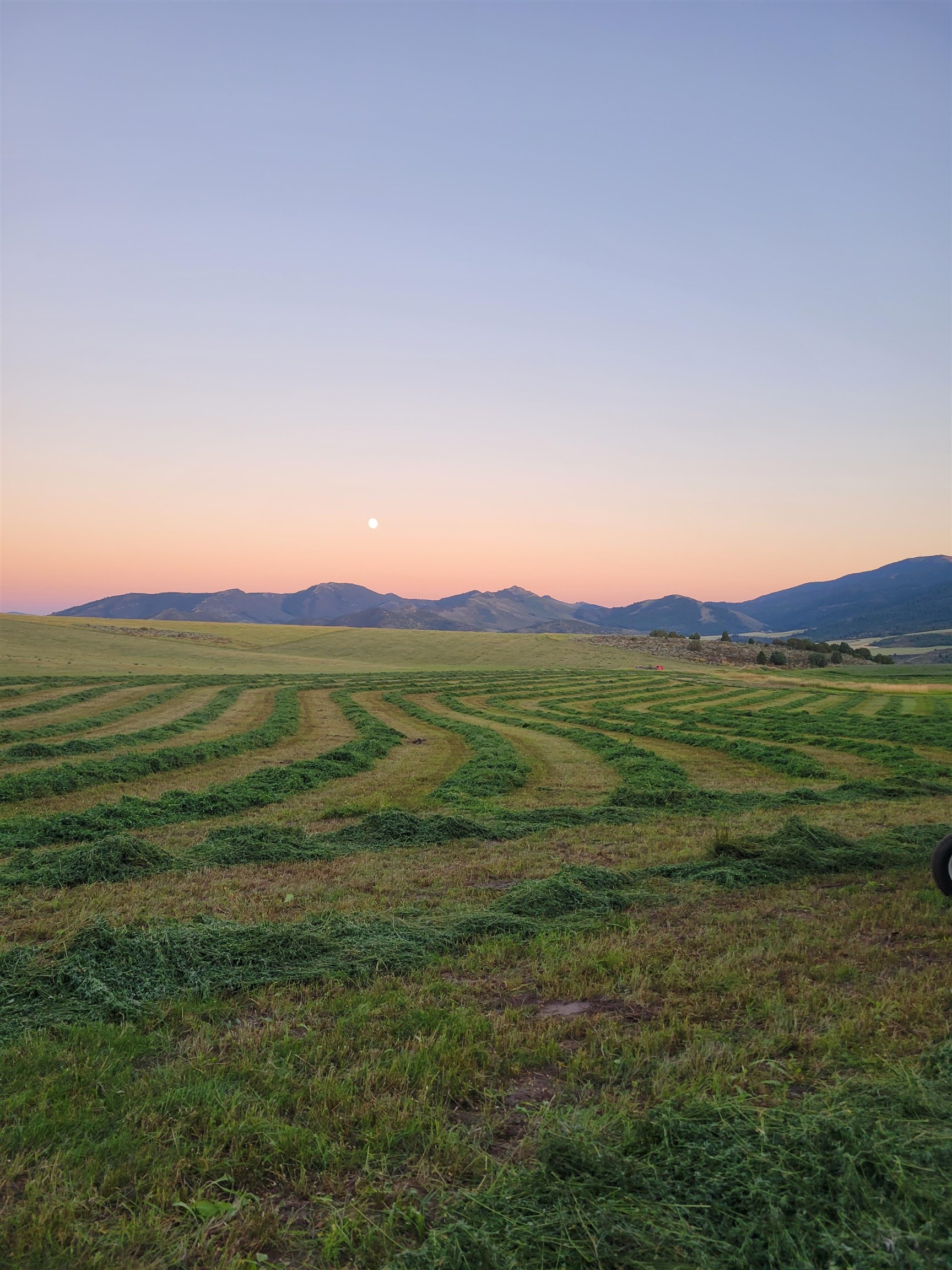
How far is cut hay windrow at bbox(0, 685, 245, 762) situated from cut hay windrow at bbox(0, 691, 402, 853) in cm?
781

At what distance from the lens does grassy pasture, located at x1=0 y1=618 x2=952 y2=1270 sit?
3.87 meters

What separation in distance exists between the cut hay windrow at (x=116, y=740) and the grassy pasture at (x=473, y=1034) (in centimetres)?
627

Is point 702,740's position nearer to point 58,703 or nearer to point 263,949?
point 263,949

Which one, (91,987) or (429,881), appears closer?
(91,987)

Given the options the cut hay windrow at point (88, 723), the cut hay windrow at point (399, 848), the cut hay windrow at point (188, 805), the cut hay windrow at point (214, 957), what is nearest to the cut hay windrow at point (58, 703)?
the cut hay windrow at point (88, 723)

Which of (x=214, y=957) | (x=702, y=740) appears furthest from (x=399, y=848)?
(x=702, y=740)

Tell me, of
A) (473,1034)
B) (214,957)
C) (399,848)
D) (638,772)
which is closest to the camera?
(473,1034)

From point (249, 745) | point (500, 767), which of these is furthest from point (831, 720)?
point (249, 745)

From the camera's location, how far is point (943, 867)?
31.7 feet

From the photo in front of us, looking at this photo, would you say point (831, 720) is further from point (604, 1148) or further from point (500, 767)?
point (604, 1148)

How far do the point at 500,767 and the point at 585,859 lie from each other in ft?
33.5

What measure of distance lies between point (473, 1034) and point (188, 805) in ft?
39.4

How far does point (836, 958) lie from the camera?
761cm

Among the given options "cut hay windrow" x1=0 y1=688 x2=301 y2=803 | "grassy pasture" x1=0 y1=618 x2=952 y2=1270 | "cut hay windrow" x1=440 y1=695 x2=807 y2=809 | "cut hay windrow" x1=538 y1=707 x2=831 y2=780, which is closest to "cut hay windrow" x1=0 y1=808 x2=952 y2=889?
"grassy pasture" x1=0 y1=618 x2=952 y2=1270
